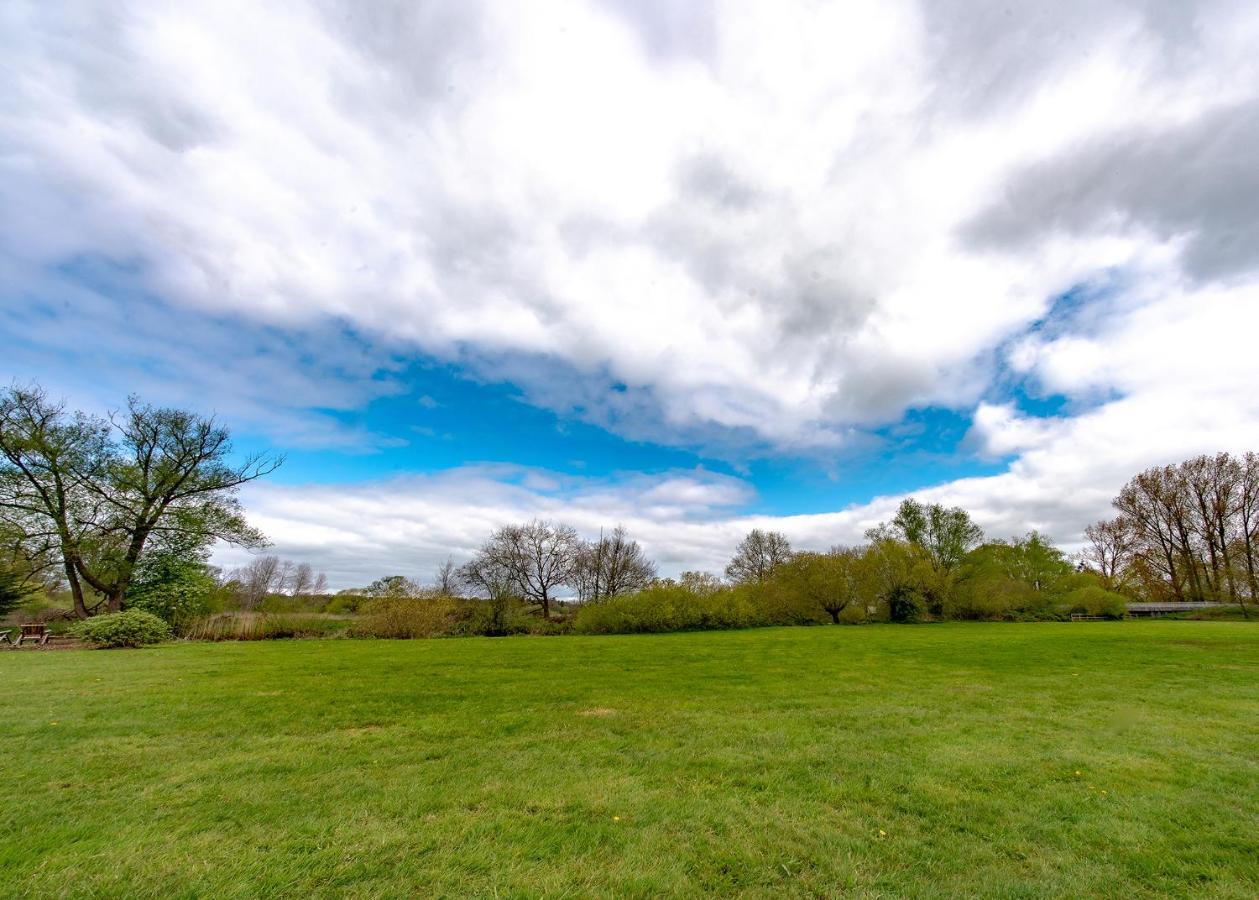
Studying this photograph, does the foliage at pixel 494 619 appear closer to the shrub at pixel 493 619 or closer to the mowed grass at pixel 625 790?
the shrub at pixel 493 619

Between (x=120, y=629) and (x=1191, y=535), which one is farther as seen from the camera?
(x=1191, y=535)

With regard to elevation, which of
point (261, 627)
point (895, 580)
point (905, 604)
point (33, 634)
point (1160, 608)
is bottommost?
point (1160, 608)

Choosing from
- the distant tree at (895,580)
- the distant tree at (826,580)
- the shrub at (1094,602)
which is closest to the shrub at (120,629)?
the distant tree at (826,580)

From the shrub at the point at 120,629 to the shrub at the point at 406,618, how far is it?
30.3ft

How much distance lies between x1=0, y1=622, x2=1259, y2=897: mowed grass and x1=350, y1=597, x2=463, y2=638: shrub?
18.1 meters

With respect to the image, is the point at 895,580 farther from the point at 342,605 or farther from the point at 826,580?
the point at 342,605

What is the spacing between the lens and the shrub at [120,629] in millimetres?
18344

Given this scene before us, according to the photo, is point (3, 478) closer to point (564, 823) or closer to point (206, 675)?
point (206, 675)

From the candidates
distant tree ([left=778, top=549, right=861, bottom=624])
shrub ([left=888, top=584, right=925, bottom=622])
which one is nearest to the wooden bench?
distant tree ([left=778, top=549, right=861, bottom=624])

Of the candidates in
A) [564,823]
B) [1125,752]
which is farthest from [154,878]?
[1125,752]

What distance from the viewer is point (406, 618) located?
27.9m

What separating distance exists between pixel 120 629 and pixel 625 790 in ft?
73.5

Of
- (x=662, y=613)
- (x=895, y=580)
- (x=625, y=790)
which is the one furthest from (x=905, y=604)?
(x=625, y=790)

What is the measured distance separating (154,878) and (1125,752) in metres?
9.04
